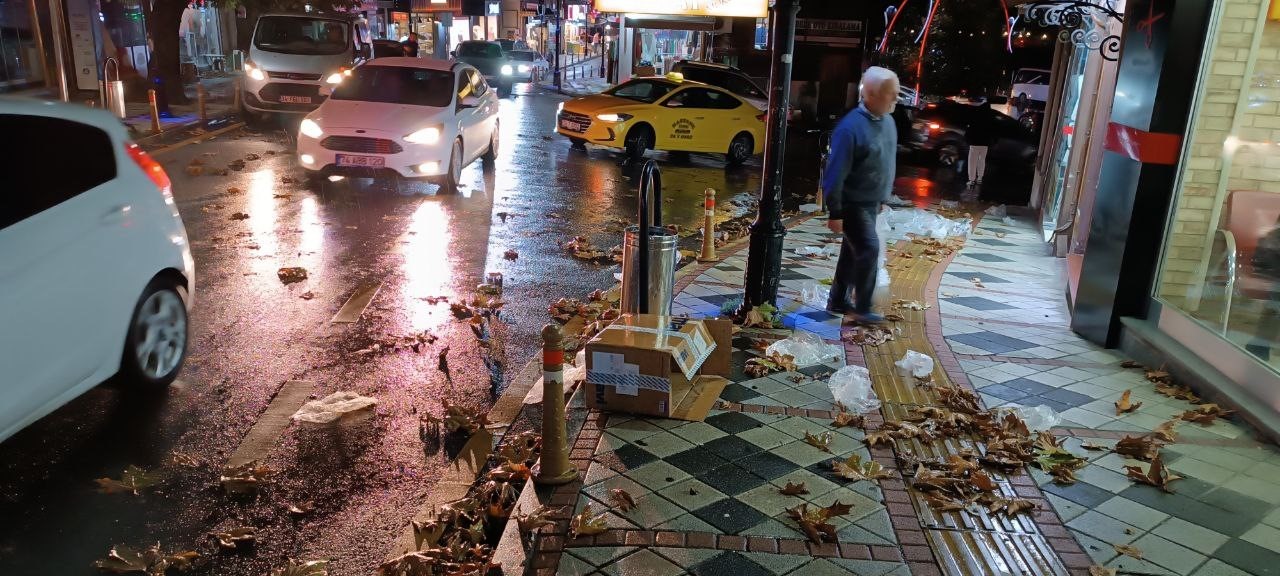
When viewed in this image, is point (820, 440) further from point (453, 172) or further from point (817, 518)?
point (453, 172)

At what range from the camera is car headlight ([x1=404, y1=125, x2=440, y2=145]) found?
11.9 meters

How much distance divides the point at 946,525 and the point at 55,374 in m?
4.52

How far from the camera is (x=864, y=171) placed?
7.28 meters

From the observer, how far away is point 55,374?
461 centimetres

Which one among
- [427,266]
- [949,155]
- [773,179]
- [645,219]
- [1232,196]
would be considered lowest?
[949,155]

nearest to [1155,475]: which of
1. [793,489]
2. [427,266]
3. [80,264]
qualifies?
[793,489]

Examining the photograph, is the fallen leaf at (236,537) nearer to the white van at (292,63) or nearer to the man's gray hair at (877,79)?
the man's gray hair at (877,79)

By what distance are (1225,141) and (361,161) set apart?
31.1 ft

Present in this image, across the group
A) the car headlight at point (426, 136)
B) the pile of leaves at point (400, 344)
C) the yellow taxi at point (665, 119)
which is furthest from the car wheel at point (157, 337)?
the yellow taxi at point (665, 119)

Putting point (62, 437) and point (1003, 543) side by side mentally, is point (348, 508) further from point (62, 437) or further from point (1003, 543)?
point (1003, 543)

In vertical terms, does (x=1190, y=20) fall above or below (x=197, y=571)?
above

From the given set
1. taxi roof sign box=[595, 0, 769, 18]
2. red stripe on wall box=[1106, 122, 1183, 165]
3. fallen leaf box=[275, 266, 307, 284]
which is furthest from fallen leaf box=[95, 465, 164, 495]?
red stripe on wall box=[1106, 122, 1183, 165]

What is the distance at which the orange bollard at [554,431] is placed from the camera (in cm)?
432

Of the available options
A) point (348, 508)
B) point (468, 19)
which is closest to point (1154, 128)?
point (348, 508)
